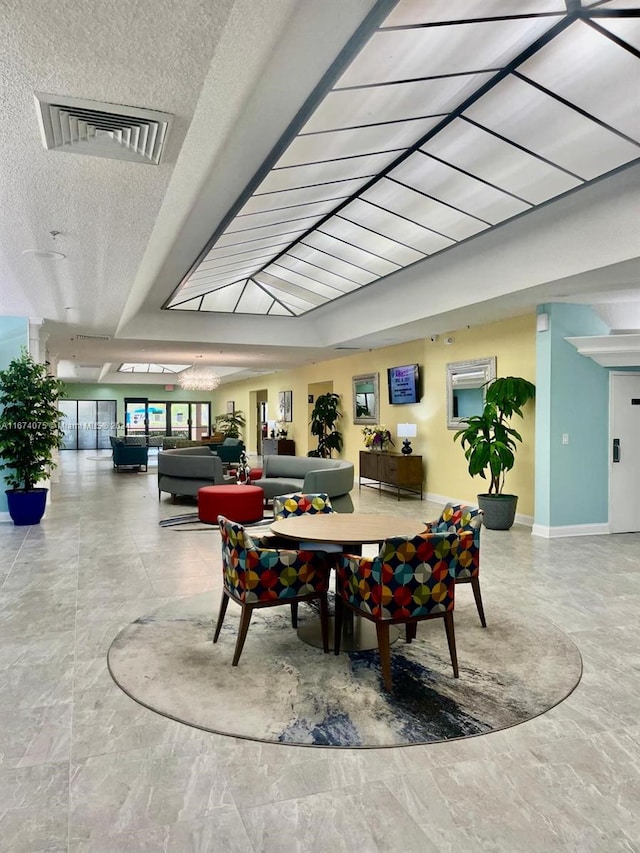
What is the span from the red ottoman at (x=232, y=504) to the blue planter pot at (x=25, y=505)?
2.18 meters

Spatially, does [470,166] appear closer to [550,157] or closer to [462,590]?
[550,157]

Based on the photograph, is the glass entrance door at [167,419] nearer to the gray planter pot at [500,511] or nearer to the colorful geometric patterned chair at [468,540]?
the gray planter pot at [500,511]

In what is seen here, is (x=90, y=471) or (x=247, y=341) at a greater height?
(x=247, y=341)

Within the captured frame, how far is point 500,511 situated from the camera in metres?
7.51

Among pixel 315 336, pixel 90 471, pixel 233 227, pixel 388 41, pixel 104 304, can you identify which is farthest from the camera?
pixel 90 471

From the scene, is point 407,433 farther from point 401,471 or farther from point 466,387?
point 466,387

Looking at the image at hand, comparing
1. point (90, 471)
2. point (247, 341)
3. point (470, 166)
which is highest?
point (470, 166)

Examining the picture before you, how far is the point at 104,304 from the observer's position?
7375mm

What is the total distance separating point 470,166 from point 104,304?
189 inches

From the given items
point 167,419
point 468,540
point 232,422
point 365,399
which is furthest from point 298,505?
point 167,419

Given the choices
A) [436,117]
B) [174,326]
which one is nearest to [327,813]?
[436,117]

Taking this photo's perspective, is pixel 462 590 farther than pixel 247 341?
No

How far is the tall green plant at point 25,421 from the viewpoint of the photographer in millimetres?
7641

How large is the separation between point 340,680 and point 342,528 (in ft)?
3.26
